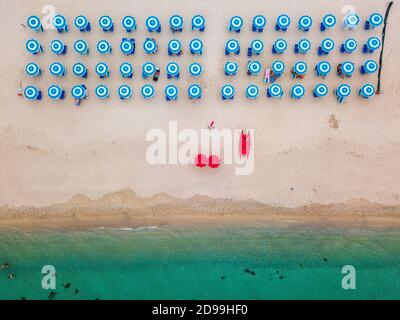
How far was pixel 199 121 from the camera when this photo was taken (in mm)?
9445

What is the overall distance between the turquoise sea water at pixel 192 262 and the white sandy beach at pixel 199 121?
3.15 ft

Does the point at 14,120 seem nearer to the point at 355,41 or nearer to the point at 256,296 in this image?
the point at 256,296

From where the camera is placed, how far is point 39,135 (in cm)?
945

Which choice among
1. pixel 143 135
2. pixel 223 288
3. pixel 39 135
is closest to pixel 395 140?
pixel 223 288

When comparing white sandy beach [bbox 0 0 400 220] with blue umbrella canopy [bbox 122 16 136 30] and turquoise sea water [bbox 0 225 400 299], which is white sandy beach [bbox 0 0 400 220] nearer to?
blue umbrella canopy [bbox 122 16 136 30]

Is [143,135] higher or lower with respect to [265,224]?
higher

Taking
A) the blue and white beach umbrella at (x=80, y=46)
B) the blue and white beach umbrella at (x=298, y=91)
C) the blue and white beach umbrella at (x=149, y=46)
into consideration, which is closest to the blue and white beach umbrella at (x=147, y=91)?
the blue and white beach umbrella at (x=149, y=46)

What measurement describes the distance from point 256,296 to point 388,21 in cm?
708

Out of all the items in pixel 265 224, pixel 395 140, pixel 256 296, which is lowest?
pixel 256 296

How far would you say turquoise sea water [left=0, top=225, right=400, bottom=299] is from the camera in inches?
372

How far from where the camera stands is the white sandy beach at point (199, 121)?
9.40m

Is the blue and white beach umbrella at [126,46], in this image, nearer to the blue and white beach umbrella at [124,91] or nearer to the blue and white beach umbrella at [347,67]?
the blue and white beach umbrella at [124,91]

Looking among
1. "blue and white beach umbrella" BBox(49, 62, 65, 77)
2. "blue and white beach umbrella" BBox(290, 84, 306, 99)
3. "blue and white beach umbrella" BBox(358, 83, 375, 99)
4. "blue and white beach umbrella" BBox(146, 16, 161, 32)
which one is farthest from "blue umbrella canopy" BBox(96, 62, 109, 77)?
Result: "blue and white beach umbrella" BBox(358, 83, 375, 99)

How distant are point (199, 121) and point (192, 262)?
10.8ft
